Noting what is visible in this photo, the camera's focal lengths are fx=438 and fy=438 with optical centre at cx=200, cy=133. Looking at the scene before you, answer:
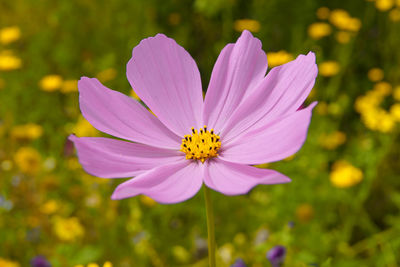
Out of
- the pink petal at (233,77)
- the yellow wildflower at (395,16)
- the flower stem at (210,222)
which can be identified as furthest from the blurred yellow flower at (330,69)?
the flower stem at (210,222)

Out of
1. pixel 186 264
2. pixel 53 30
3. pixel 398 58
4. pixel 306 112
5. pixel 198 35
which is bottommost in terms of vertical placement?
pixel 306 112

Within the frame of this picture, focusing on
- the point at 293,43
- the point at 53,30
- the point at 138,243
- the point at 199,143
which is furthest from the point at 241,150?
the point at 53,30

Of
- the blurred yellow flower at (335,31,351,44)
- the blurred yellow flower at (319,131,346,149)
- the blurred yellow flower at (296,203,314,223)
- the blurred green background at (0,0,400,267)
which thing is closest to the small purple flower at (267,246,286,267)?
the blurred green background at (0,0,400,267)

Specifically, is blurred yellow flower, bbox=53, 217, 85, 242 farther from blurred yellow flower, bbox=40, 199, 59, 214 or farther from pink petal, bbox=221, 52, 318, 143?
pink petal, bbox=221, 52, 318, 143

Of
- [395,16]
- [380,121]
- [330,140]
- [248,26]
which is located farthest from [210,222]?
[395,16]

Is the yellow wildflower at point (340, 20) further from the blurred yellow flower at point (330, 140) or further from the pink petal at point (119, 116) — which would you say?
the pink petal at point (119, 116)

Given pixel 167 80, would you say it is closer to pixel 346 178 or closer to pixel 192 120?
pixel 192 120

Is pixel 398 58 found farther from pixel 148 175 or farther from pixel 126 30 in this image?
pixel 148 175
